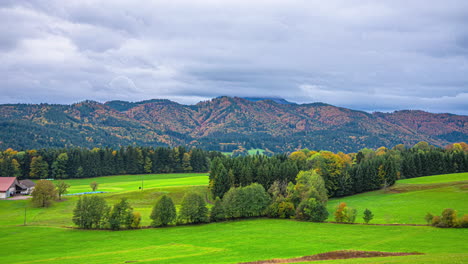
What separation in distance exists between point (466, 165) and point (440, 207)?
7210cm

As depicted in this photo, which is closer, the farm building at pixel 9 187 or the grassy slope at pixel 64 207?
the grassy slope at pixel 64 207

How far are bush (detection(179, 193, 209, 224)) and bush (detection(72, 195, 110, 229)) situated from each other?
1548 centimetres

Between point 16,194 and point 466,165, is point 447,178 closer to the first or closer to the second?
point 466,165

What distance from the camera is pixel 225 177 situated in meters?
100

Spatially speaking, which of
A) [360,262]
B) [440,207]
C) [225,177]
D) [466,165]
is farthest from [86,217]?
[466,165]

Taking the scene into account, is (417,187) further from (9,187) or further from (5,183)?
(5,183)

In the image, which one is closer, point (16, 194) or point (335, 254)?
point (335, 254)

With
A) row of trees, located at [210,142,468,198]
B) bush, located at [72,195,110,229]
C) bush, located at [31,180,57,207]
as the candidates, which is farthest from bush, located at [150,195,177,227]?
bush, located at [31,180,57,207]

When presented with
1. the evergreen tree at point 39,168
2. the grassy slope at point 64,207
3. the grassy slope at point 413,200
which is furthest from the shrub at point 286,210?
the evergreen tree at point 39,168

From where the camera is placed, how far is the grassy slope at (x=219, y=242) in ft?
141

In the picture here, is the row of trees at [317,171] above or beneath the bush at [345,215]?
above

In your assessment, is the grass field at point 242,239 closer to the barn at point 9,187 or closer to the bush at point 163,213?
the bush at point 163,213

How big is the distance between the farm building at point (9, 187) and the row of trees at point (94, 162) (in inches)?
1450

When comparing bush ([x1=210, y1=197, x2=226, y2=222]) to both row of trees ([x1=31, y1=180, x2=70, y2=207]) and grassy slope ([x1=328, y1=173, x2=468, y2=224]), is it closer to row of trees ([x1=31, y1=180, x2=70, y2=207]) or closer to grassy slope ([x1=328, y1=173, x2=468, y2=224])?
grassy slope ([x1=328, y1=173, x2=468, y2=224])
